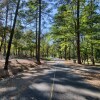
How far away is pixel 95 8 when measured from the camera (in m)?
38.0

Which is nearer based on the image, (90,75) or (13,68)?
(90,75)

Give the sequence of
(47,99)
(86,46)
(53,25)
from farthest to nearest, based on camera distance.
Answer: (86,46)
(53,25)
(47,99)

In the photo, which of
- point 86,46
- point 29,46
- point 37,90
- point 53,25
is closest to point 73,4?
point 53,25

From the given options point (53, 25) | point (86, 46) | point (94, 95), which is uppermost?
point (53, 25)

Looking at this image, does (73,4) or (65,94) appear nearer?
(65,94)

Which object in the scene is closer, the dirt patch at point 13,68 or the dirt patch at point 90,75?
the dirt patch at point 90,75

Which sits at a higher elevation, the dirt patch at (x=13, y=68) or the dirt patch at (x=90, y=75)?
the dirt patch at (x=13, y=68)

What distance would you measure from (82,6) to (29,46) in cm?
3510

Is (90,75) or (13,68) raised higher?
(13,68)

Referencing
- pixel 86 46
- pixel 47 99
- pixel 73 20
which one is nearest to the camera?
pixel 47 99

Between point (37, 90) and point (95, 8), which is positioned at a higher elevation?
point (95, 8)

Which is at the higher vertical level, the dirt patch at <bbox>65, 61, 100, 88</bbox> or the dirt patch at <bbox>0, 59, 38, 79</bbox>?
the dirt patch at <bbox>0, 59, 38, 79</bbox>

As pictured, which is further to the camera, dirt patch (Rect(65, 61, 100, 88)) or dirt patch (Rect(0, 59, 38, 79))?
dirt patch (Rect(0, 59, 38, 79))

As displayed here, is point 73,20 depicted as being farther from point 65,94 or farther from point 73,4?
point 65,94
